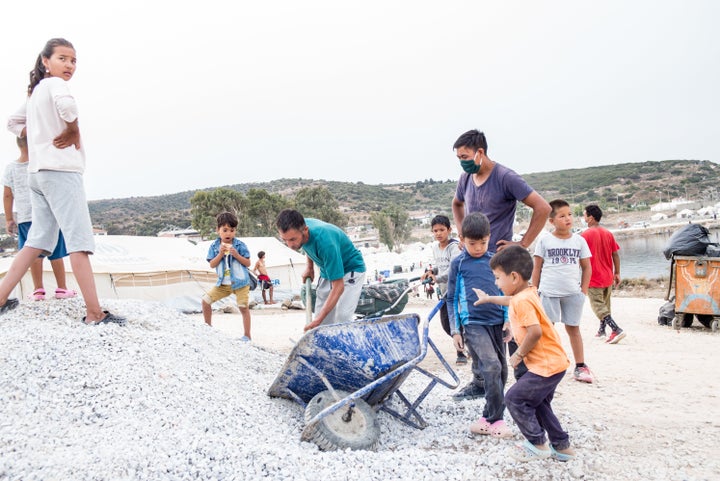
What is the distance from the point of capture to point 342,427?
8.74ft

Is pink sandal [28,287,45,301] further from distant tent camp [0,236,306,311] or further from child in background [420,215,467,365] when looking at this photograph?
distant tent camp [0,236,306,311]

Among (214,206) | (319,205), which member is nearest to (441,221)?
(214,206)

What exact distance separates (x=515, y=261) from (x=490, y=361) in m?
0.72

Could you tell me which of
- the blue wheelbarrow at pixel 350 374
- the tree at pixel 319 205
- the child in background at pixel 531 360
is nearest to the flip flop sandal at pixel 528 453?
the child in background at pixel 531 360

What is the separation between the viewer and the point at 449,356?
5.77 meters

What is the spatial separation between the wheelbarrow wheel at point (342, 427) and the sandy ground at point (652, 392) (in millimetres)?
1162

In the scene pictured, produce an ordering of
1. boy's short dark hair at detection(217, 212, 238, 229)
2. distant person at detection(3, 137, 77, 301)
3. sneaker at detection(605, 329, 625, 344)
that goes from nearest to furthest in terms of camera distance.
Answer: distant person at detection(3, 137, 77, 301) < boy's short dark hair at detection(217, 212, 238, 229) < sneaker at detection(605, 329, 625, 344)

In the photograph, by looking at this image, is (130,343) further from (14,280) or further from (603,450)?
(603,450)

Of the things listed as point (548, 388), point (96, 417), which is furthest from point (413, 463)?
point (96, 417)

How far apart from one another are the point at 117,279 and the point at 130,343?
33.5 ft

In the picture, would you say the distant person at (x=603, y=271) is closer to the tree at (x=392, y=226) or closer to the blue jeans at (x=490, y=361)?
the blue jeans at (x=490, y=361)

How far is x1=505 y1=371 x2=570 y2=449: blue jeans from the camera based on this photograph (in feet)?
7.90

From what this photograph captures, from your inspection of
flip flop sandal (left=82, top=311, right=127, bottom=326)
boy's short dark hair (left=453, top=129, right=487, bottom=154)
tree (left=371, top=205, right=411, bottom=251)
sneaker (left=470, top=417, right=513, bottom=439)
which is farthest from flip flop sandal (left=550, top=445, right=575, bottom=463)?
tree (left=371, top=205, right=411, bottom=251)

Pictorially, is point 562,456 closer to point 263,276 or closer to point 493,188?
point 493,188
